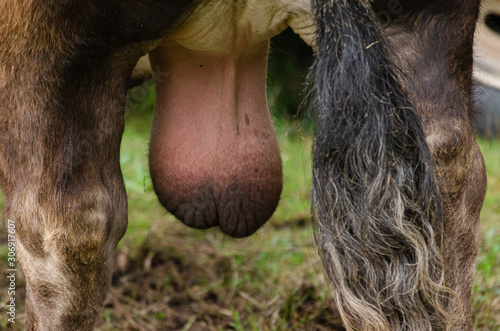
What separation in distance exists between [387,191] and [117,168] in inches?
29.9

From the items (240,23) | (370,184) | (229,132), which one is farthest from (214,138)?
(370,184)

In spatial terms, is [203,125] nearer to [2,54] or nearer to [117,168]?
[117,168]

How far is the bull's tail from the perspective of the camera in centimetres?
134

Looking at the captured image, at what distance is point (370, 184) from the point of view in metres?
1.36

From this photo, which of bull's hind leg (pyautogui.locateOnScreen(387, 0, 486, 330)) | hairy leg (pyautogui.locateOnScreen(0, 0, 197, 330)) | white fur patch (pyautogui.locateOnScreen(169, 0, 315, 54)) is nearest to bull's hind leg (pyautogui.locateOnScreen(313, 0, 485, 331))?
bull's hind leg (pyautogui.locateOnScreen(387, 0, 486, 330))

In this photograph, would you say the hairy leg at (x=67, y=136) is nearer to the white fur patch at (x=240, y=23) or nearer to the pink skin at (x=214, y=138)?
the white fur patch at (x=240, y=23)

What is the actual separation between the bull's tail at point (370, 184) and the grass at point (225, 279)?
2.09ft

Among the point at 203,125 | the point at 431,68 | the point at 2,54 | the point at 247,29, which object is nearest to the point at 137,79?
the point at 203,125

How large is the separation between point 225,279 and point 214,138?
1015 mm

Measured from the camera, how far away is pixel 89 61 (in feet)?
4.91

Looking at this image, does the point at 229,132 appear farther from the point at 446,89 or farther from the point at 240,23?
the point at 446,89

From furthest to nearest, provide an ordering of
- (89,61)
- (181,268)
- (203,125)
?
(181,268) → (203,125) → (89,61)

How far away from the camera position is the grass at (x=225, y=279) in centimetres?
238

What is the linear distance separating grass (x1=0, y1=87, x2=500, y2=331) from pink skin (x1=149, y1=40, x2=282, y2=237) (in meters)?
0.14
